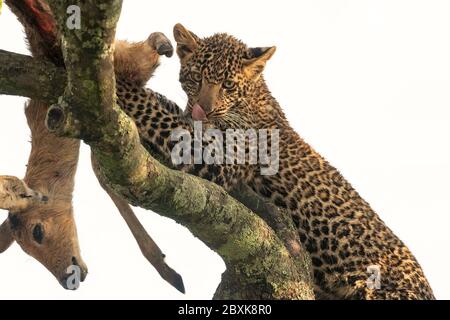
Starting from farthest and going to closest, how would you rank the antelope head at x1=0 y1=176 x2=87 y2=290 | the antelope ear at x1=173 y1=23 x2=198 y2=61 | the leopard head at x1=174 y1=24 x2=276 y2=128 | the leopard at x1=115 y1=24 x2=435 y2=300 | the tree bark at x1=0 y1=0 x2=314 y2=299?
the antelope head at x1=0 y1=176 x2=87 y2=290, the antelope ear at x1=173 y1=23 x2=198 y2=61, the leopard head at x1=174 y1=24 x2=276 y2=128, the leopard at x1=115 y1=24 x2=435 y2=300, the tree bark at x1=0 y1=0 x2=314 y2=299

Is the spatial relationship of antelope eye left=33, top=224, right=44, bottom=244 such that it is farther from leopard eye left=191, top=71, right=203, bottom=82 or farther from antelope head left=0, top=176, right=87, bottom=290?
leopard eye left=191, top=71, right=203, bottom=82

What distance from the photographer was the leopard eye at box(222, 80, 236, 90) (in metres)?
9.45

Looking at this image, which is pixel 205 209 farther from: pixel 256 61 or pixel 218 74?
pixel 256 61

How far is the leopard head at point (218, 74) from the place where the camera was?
9.15 metres

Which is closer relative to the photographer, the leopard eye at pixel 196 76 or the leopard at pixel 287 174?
the leopard at pixel 287 174

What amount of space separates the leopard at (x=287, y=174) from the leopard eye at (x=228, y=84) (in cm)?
1

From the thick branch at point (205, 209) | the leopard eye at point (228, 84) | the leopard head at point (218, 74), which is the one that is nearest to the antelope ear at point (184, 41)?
the leopard head at point (218, 74)

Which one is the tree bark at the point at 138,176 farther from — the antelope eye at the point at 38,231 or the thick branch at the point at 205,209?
the antelope eye at the point at 38,231

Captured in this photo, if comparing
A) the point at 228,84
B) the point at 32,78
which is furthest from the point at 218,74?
the point at 32,78

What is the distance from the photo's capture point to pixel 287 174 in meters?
9.11

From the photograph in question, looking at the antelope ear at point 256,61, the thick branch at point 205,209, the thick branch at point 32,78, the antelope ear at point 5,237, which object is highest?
the antelope ear at point 256,61

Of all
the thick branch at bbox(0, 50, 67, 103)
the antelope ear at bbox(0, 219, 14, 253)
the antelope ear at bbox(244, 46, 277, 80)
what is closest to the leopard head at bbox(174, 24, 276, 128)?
the antelope ear at bbox(244, 46, 277, 80)
